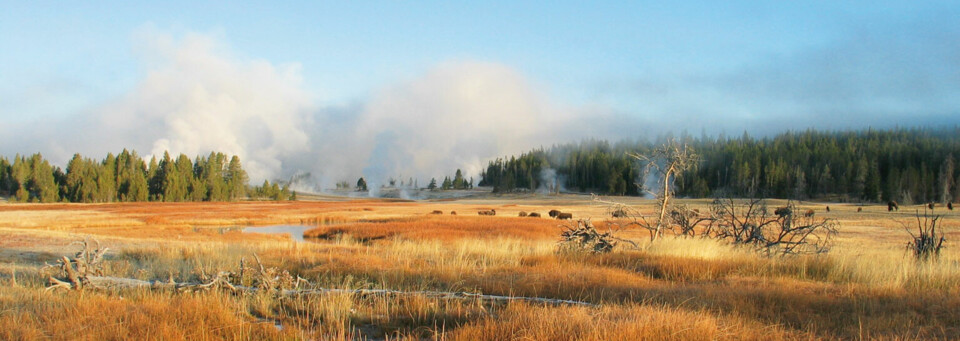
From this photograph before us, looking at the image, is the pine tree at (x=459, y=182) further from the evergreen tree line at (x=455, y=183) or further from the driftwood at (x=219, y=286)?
the driftwood at (x=219, y=286)

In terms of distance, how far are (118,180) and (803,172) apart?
438 ft

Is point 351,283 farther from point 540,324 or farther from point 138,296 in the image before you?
point 540,324

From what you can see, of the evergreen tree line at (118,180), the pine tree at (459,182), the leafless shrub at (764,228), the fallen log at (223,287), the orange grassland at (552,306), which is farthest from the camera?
the pine tree at (459,182)

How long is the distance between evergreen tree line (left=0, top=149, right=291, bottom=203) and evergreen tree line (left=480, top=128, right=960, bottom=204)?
71065 millimetres

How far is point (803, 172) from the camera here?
4259 inches

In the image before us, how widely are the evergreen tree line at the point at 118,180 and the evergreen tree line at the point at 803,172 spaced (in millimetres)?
71065

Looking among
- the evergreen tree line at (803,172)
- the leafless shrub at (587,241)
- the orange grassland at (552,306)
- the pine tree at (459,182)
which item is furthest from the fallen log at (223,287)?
the pine tree at (459,182)

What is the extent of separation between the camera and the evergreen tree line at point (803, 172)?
96.1 m

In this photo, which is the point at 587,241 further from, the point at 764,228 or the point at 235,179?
the point at 235,179

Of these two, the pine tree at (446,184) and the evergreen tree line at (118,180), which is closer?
the evergreen tree line at (118,180)

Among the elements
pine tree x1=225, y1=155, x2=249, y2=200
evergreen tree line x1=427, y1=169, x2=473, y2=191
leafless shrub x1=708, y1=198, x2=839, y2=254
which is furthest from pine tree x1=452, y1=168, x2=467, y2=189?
leafless shrub x1=708, y1=198, x2=839, y2=254

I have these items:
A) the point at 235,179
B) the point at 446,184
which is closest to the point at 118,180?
the point at 235,179

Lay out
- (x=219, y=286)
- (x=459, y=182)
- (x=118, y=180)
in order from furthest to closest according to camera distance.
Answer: (x=459, y=182) < (x=118, y=180) < (x=219, y=286)

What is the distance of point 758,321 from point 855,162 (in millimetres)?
132222
